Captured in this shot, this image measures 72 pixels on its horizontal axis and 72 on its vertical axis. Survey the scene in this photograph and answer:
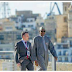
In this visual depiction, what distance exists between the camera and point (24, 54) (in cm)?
591

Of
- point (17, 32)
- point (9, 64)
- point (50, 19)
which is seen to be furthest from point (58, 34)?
point (9, 64)

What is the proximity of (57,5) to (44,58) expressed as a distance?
248 feet

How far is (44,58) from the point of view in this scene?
579 centimetres

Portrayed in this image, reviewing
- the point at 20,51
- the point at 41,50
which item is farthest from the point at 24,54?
the point at 41,50

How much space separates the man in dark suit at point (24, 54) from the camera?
5.89m

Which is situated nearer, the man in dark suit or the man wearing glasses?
the man wearing glasses

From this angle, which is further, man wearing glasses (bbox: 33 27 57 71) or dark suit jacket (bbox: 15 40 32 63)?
dark suit jacket (bbox: 15 40 32 63)

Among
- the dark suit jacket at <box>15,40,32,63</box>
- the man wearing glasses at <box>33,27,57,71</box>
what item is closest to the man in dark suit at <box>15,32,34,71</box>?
the dark suit jacket at <box>15,40,32,63</box>

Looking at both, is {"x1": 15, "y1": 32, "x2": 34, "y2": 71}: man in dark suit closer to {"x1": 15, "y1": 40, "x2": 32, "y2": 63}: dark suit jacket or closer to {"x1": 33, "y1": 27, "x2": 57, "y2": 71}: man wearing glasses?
{"x1": 15, "y1": 40, "x2": 32, "y2": 63}: dark suit jacket

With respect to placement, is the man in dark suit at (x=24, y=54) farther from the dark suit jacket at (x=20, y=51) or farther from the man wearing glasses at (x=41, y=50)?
the man wearing glasses at (x=41, y=50)

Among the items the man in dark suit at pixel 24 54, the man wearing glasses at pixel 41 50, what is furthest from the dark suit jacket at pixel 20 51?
the man wearing glasses at pixel 41 50

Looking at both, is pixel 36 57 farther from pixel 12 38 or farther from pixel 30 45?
pixel 12 38

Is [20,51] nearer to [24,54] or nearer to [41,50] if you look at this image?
[24,54]

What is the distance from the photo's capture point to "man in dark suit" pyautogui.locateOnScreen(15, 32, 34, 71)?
232 inches
